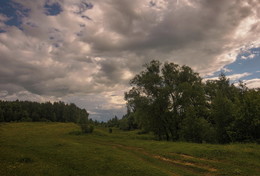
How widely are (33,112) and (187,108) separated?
162 m

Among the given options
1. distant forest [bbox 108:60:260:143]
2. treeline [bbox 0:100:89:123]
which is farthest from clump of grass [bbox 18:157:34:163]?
treeline [bbox 0:100:89:123]

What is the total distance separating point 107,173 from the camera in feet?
60.6

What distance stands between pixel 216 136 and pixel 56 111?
174981mm

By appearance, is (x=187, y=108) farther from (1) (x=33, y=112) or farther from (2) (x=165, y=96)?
(1) (x=33, y=112)

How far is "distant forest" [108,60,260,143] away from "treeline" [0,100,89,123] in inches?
3656

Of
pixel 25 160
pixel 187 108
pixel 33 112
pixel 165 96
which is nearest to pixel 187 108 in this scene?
pixel 187 108

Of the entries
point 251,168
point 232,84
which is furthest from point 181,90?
point 232,84

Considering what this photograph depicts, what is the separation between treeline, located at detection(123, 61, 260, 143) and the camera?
1571 inches

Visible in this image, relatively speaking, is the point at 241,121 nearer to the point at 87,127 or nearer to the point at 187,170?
the point at 187,170

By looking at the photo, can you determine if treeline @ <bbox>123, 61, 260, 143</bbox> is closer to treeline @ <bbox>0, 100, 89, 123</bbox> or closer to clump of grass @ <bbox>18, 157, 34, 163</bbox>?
clump of grass @ <bbox>18, 157, 34, 163</bbox>

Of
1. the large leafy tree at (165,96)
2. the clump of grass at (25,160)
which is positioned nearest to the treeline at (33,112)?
the large leafy tree at (165,96)

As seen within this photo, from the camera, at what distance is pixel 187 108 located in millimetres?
45250

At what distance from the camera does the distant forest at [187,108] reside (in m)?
39.9

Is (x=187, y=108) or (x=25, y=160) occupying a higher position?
(x=187, y=108)
